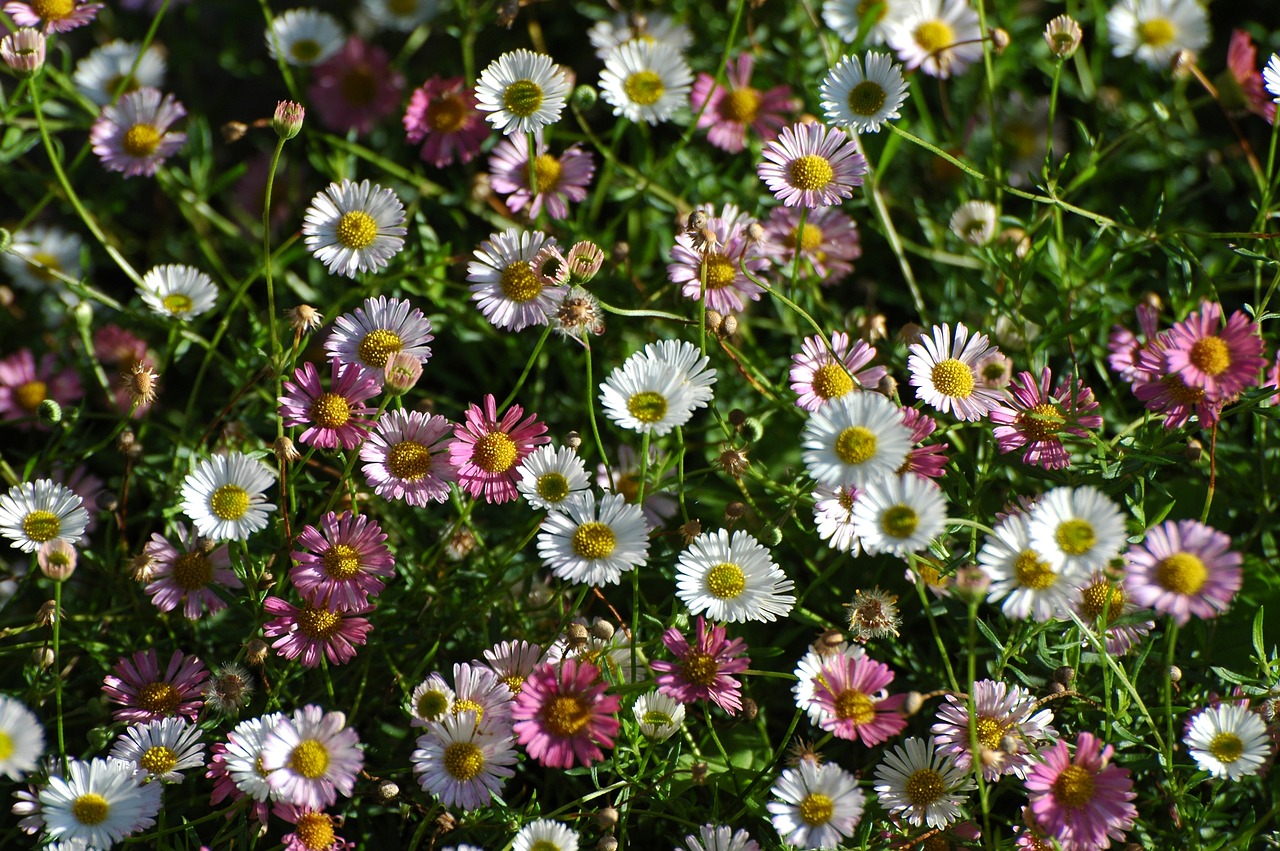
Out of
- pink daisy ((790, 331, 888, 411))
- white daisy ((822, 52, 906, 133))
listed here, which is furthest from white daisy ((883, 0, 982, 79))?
pink daisy ((790, 331, 888, 411))

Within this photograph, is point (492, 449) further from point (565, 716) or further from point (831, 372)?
point (831, 372)

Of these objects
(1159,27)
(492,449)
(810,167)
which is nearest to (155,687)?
(492,449)

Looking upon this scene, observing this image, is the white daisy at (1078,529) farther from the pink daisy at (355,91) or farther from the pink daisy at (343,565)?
the pink daisy at (355,91)

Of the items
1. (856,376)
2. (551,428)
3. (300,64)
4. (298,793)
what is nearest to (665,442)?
(551,428)

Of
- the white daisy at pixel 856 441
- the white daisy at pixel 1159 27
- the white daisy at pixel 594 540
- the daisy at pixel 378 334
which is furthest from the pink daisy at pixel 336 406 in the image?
the white daisy at pixel 1159 27

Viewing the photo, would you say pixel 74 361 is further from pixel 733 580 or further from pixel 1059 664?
pixel 1059 664
